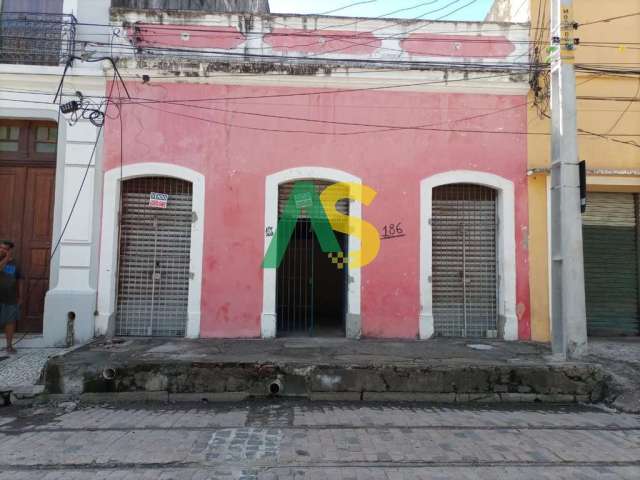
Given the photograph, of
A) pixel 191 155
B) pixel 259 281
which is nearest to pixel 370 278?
pixel 259 281

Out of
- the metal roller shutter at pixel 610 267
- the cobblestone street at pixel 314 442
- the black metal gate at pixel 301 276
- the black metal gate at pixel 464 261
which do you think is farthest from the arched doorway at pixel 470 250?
the cobblestone street at pixel 314 442

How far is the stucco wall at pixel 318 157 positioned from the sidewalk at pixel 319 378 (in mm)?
1795

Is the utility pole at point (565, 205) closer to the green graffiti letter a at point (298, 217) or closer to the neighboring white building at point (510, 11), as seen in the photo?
the neighboring white building at point (510, 11)

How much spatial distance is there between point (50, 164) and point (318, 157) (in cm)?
467

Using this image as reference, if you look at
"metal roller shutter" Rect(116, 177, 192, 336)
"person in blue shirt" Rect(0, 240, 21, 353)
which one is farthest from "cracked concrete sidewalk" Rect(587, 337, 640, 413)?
"person in blue shirt" Rect(0, 240, 21, 353)

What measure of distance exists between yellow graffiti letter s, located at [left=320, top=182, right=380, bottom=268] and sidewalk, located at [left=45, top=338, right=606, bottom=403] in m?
2.24

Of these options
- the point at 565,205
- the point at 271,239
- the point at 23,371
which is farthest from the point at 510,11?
the point at 23,371

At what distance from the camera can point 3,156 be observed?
8.09 meters

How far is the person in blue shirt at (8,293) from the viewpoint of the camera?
6.94 m

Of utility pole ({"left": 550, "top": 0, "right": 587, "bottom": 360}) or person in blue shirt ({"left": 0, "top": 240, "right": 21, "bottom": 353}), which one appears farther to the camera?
person in blue shirt ({"left": 0, "top": 240, "right": 21, "bottom": 353})

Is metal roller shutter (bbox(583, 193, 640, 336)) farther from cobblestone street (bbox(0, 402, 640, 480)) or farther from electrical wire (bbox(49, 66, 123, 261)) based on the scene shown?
electrical wire (bbox(49, 66, 123, 261))

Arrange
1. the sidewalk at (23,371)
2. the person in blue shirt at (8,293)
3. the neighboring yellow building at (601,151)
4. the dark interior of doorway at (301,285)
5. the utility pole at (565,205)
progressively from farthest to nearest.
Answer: the dark interior of doorway at (301,285), the neighboring yellow building at (601,151), the person in blue shirt at (8,293), the utility pole at (565,205), the sidewalk at (23,371)

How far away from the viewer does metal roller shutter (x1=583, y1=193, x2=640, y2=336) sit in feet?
28.5

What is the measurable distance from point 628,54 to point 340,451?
343 inches
